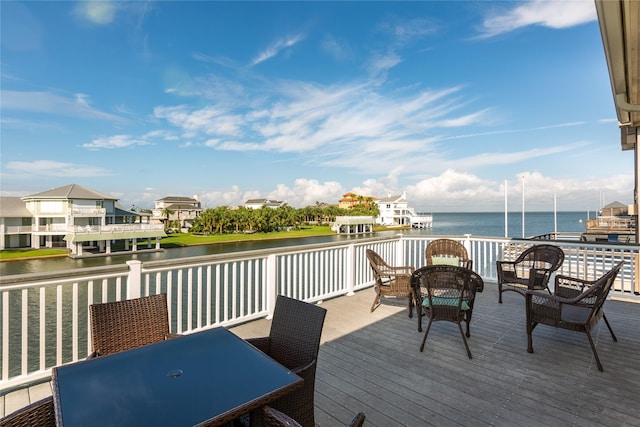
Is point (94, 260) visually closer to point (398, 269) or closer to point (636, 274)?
point (398, 269)

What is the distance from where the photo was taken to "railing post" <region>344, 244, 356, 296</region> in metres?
5.37

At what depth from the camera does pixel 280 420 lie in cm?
104

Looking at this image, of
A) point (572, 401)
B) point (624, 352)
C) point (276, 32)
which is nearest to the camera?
point (572, 401)

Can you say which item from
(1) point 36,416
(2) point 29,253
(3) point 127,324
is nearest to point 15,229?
(2) point 29,253

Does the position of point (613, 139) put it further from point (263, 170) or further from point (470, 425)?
point (263, 170)

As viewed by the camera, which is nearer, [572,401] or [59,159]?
[572,401]

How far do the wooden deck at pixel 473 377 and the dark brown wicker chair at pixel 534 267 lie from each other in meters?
0.82

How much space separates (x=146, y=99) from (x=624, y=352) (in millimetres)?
30733

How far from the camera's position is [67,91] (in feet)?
88.9

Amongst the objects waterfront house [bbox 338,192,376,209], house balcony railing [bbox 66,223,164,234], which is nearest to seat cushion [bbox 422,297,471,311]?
house balcony railing [bbox 66,223,164,234]

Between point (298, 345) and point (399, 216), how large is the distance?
78262 millimetres

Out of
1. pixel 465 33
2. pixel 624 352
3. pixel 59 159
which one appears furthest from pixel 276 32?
pixel 59 159

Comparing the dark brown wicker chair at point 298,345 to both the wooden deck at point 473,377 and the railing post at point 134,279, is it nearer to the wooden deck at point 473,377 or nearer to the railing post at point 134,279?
the wooden deck at point 473,377

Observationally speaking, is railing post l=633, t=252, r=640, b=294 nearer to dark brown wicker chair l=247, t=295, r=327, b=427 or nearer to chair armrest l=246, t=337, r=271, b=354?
dark brown wicker chair l=247, t=295, r=327, b=427
